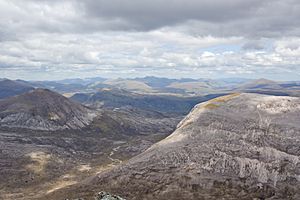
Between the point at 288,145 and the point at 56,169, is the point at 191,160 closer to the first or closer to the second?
the point at 288,145

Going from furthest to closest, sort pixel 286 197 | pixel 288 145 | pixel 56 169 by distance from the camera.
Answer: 1. pixel 56 169
2. pixel 288 145
3. pixel 286 197

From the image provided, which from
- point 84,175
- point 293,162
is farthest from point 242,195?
point 84,175

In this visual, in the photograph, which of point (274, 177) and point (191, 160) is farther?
point (191, 160)

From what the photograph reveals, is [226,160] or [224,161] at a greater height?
[226,160]

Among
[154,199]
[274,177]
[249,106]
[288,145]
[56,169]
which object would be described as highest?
[249,106]
